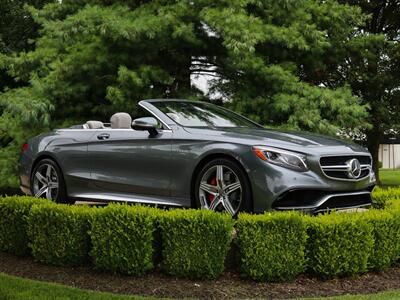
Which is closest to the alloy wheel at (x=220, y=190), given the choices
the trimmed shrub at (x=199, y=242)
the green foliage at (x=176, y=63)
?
the trimmed shrub at (x=199, y=242)

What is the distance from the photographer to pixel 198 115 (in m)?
6.71

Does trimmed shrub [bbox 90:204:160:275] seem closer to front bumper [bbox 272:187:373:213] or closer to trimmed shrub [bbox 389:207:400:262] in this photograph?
front bumper [bbox 272:187:373:213]

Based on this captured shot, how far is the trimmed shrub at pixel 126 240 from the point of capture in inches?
205

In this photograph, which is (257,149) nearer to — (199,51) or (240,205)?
(240,205)

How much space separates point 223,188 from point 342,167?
1.24 meters

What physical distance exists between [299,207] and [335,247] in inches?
20.3

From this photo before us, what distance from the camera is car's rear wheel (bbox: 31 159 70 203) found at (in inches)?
285

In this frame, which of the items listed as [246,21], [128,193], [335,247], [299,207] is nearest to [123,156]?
[128,193]

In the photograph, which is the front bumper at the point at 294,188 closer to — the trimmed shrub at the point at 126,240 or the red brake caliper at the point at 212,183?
the red brake caliper at the point at 212,183

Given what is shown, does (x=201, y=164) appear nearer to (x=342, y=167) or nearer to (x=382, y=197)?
(x=342, y=167)

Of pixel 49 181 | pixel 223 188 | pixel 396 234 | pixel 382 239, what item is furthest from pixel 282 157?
pixel 49 181

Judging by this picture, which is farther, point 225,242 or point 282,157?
point 282,157

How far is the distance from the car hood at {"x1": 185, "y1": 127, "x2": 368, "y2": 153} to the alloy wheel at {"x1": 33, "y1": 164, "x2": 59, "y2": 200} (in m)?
2.36

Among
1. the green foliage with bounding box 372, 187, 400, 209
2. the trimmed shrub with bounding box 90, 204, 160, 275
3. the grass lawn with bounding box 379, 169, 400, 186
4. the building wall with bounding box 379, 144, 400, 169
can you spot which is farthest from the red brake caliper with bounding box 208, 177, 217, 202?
the building wall with bounding box 379, 144, 400, 169
